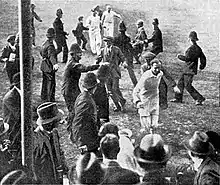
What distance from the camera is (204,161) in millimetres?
5664

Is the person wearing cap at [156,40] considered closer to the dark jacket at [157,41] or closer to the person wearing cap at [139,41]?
the dark jacket at [157,41]

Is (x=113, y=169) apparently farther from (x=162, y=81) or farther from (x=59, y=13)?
(x=59, y=13)

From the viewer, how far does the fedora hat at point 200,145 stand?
230 inches

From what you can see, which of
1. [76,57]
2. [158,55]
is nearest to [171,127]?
[76,57]

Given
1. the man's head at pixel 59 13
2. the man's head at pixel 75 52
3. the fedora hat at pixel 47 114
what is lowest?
the fedora hat at pixel 47 114

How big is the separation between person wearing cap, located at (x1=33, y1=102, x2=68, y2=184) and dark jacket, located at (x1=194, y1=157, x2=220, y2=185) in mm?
1961

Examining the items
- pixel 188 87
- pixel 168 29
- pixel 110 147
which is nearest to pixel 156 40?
pixel 168 29

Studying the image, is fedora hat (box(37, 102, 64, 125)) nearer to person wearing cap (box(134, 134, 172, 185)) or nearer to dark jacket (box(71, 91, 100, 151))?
dark jacket (box(71, 91, 100, 151))

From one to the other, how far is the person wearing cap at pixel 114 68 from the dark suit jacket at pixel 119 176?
4.69 m

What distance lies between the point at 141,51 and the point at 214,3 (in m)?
1.64

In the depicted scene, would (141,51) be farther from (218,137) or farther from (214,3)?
(218,137)

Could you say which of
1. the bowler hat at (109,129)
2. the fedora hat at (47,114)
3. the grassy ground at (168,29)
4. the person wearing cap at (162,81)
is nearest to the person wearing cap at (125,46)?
the grassy ground at (168,29)

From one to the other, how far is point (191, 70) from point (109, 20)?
6.98ft

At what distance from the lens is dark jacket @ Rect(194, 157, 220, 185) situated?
5488 millimetres
